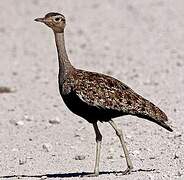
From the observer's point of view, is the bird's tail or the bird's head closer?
the bird's tail

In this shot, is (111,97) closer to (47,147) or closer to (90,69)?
(47,147)

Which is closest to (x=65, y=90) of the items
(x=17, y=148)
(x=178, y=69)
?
(x=17, y=148)

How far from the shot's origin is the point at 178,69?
1858 centimetres

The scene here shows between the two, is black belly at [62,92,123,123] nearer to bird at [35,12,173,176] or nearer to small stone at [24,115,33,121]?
bird at [35,12,173,176]

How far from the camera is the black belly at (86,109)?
953 cm

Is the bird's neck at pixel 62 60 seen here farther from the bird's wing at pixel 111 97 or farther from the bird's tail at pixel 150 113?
the bird's tail at pixel 150 113

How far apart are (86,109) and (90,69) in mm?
10413

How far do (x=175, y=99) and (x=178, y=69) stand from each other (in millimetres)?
3504

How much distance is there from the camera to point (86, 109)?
9.56 m

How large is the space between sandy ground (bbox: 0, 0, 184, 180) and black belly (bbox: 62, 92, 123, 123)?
700mm

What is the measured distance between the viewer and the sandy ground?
1105cm

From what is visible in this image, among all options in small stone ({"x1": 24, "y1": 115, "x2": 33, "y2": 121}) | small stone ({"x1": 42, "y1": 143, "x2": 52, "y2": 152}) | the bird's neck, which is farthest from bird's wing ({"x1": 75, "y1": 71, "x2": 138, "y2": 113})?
small stone ({"x1": 24, "y1": 115, "x2": 33, "y2": 121})

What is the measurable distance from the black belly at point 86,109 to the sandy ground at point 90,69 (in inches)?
27.6

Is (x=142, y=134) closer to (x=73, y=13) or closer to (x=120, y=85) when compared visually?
(x=120, y=85)
